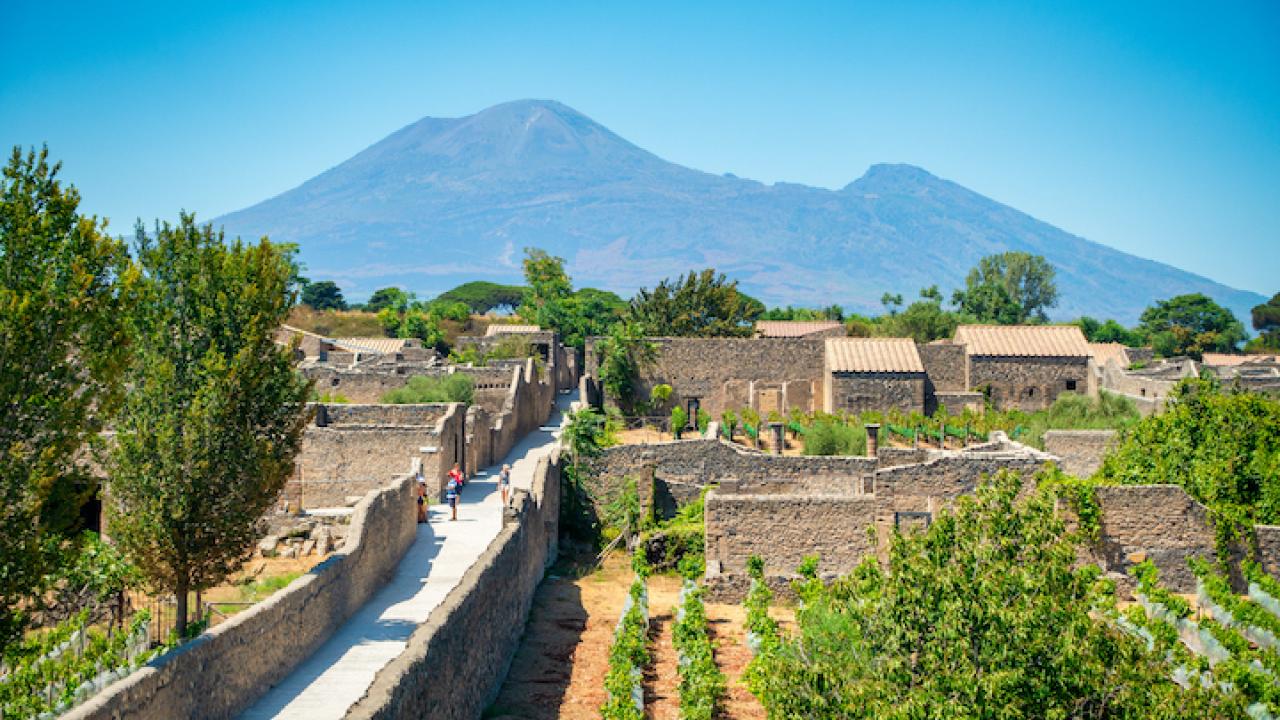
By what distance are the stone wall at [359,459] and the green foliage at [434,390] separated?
20.1 ft

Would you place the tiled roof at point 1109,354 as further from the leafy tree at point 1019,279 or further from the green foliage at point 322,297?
the green foliage at point 322,297

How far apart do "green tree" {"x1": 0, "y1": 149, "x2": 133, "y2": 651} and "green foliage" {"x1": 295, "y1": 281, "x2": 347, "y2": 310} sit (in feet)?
314

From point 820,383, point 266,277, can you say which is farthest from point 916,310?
point 266,277

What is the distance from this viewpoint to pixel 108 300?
1294 cm

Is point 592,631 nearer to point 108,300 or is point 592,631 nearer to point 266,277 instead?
point 266,277

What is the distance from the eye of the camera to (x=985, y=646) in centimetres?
1286

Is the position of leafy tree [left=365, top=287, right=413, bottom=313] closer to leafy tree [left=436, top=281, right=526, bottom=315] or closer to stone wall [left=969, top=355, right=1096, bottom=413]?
leafy tree [left=436, top=281, right=526, bottom=315]

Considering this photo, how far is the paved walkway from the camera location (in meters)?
14.1

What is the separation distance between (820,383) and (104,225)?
31.6 metres

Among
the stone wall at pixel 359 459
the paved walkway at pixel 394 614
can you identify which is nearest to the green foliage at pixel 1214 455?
the paved walkway at pixel 394 614

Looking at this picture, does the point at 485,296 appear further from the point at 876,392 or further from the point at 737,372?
the point at 876,392

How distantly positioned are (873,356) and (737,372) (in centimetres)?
437

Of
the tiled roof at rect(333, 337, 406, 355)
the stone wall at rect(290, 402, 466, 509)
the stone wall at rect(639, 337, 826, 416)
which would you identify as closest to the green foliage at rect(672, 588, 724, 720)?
the stone wall at rect(290, 402, 466, 509)

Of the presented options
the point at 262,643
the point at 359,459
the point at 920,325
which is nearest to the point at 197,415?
the point at 262,643
